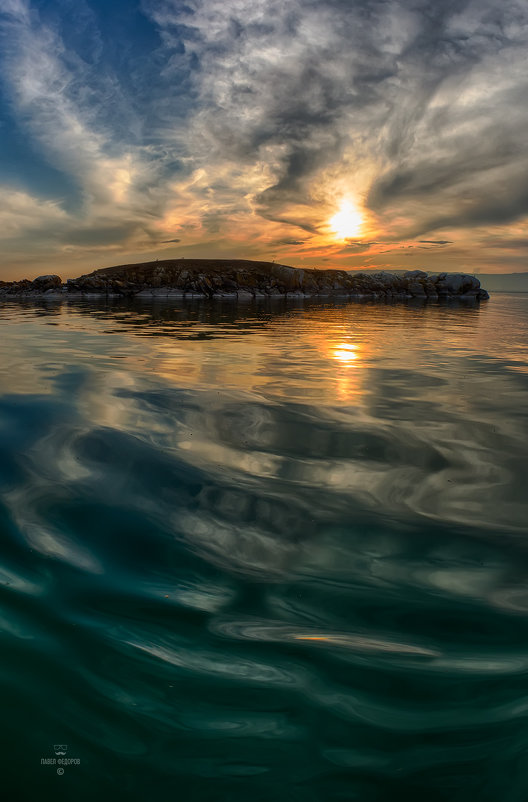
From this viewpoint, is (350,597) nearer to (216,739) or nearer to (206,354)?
(216,739)

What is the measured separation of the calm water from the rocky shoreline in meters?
71.6

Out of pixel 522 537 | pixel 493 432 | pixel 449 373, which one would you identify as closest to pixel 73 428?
pixel 522 537

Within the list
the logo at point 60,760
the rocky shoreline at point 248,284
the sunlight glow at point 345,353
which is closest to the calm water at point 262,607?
the logo at point 60,760

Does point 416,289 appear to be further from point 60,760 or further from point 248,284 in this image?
point 60,760

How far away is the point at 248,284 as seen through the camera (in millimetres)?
96312

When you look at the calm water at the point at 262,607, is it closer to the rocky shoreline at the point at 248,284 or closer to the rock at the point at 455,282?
the rocky shoreline at the point at 248,284

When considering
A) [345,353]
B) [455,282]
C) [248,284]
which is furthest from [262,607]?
[455,282]

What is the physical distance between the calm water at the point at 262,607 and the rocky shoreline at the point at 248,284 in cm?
7162

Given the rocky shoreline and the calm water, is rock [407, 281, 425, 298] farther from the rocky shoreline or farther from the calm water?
the calm water

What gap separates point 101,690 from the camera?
1.76m

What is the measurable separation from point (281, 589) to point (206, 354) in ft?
28.7

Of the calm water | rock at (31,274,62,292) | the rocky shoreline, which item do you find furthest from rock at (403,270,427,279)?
the calm water

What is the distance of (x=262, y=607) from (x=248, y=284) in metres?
98.1

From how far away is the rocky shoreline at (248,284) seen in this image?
269 feet
